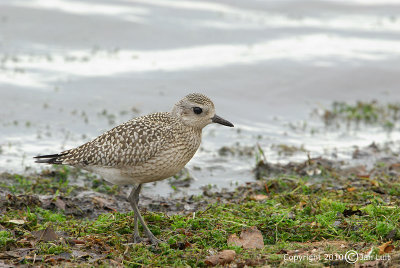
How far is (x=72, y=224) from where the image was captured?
23.9ft

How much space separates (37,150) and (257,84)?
6048 millimetres

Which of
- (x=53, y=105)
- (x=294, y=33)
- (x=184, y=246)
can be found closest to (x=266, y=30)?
(x=294, y=33)

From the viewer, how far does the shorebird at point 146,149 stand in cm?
716

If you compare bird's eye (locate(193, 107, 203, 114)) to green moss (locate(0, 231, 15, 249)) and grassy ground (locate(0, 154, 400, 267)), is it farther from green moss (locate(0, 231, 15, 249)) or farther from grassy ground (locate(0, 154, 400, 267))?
green moss (locate(0, 231, 15, 249))

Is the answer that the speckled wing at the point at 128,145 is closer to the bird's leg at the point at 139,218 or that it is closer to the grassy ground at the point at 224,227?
the bird's leg at the point at 139,218

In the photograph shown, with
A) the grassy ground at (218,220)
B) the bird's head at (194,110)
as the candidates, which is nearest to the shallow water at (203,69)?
the grassy ground at (218,220)

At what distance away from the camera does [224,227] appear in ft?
22.4

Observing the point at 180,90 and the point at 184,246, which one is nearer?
the point at 184,246

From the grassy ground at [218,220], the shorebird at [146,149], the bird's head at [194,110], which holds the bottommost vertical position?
the grassy ground at [218,220]

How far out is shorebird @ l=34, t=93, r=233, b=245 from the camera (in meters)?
7.16

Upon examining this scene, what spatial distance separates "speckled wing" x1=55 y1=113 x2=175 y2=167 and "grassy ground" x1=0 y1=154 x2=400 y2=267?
699mm

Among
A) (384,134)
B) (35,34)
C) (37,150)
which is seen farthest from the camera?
(35,34)

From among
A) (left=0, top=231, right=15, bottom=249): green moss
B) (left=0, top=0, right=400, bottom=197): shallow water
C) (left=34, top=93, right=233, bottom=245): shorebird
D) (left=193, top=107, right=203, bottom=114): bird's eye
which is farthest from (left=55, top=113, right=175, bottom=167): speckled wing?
(left=0, top=0, right=400, bottom=197): shallow water

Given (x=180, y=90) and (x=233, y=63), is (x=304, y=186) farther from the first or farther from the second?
(x=233, y=63)
